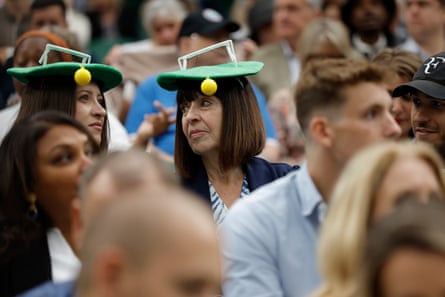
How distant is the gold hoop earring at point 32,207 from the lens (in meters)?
4.00

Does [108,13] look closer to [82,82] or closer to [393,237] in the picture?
[82,82]

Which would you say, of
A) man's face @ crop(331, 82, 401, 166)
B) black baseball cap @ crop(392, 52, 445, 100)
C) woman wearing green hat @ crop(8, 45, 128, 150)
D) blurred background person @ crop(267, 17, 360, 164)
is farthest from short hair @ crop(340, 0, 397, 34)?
man's face @ crop(331, 82, 401, 166)

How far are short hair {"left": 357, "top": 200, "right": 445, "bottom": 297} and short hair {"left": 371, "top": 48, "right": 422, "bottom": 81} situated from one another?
335cm

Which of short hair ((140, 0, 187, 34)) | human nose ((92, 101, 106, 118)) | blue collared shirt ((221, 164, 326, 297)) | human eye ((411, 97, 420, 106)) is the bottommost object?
blue collared shirt ((221, 164, 326, 297))

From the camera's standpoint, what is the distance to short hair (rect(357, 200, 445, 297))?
254 cm

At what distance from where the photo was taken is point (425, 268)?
8.32 feet

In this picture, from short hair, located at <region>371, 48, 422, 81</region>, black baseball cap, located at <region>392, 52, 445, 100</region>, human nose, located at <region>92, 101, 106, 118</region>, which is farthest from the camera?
short hair, located at <region>371, 48, 422, 81</region>

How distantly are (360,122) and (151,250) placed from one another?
2.07 m

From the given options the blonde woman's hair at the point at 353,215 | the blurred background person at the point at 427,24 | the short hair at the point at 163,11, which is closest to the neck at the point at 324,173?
A: the blonde woman's hair at the point at 353,215

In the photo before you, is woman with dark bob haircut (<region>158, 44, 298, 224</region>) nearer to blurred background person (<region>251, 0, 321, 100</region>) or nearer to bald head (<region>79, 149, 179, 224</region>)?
bald head (<region>79, 149, 179, 224</region>)

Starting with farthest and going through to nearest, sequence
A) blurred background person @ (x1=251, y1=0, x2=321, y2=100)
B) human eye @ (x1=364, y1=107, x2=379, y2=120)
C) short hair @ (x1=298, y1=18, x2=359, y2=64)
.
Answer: blurred background person @ (x1=251, y1=0, x2=321, y2=100), short hair @ (x1=298, y1=18, x2=359, y2=64), human eye @ (x1=364, y1=107, x2=379, y2=120)

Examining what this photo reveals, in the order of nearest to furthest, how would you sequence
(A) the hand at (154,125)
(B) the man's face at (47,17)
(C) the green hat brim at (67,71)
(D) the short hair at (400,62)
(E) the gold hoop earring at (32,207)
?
1. (E) the gold hoop earring at (32,207)
2. (C) the green hat brim at (67,71)
3. (D) the short hair at (400,62)
4. (A) the hand at (154,125)
5. (B) the man's face at (47,17)

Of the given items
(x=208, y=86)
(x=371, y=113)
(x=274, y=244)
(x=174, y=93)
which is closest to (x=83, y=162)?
(x=274, y=244)

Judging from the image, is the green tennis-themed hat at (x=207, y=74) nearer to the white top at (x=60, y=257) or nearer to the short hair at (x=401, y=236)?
the white top at (x=60, y=257)
